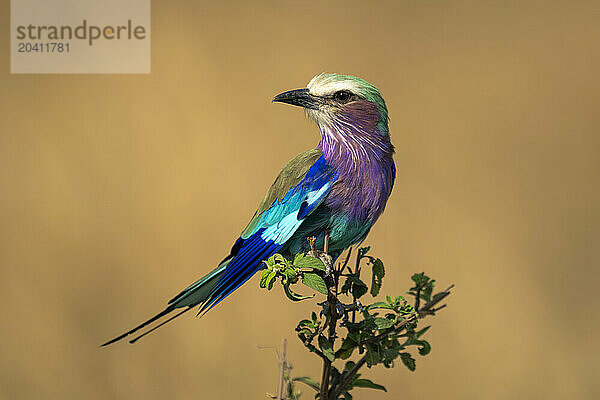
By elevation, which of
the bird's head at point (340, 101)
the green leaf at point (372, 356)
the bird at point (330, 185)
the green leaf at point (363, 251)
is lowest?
the green leaf at point (372, 356)

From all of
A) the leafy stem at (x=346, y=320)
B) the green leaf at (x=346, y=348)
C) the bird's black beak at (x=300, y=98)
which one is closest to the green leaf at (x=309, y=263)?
the leafy stem at (x=346, y=320)

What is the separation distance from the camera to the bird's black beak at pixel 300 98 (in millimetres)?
763

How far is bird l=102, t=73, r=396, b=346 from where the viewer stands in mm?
761

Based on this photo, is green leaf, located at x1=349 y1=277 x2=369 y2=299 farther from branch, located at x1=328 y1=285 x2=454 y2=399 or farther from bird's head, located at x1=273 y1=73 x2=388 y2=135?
bird's head, located at x1=273 y1=73 x2=388 y2=135

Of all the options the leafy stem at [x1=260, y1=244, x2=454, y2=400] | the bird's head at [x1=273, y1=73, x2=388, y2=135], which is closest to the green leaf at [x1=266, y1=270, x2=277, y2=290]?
the leafy stem at [x1=260, y1=244, x2=454, y2=400]

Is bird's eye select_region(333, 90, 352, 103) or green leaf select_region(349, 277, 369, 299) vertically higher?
bird's eye select_region(333, 90, 352, 103)

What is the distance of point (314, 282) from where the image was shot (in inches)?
25.4

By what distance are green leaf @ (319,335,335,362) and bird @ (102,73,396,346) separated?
0.12 metres

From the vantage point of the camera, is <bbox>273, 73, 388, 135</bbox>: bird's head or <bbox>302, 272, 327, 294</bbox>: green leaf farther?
<bbox>273, 73, 388, 135</bbox>: bird's head

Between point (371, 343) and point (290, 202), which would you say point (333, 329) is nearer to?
point (371, 343)

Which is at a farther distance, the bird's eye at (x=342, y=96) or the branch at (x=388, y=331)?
the bird's eye at (x=342, y=96)

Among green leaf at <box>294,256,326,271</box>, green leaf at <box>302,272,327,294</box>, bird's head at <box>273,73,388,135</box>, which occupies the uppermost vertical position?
bird's head at <box>273,73,388,135</box>

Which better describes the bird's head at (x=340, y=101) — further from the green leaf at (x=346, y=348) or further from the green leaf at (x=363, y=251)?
the green leaf at (x=346, y=348)

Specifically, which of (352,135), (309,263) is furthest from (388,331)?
(352,135)
